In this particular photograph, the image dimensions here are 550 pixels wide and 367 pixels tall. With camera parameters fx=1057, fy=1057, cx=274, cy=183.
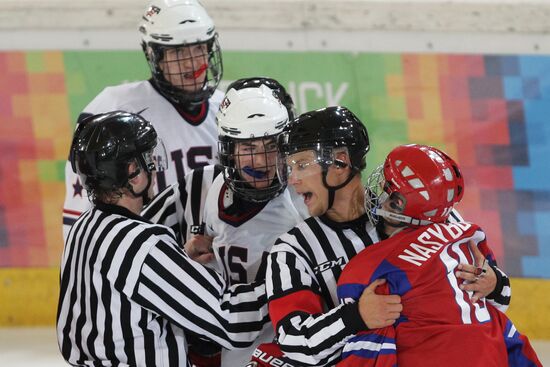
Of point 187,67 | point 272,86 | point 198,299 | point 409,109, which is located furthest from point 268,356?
point 409,109

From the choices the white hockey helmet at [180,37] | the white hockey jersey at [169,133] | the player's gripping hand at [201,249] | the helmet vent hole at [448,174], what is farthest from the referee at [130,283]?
the white hockey jersey at [169,133]

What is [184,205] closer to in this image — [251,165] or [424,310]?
[251,165]

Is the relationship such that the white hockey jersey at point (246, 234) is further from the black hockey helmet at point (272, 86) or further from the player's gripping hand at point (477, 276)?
the player's gripping hand at point (477, 276)

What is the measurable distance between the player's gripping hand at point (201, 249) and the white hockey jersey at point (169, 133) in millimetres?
892

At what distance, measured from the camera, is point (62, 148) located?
16.8 ft

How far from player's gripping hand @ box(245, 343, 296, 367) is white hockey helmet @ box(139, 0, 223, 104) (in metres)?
1.28

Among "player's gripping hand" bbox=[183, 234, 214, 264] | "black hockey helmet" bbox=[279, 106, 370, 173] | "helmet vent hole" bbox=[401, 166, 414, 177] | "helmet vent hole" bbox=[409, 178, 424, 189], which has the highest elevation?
"black hockey helmet" bbox=[279, 106, 370, 173]

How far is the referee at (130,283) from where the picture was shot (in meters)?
2.72

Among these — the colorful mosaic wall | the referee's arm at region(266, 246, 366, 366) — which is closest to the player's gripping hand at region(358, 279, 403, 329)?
the referee's arm at region(266, 246, 366, 366)

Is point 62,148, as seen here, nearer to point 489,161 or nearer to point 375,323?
point 489,161

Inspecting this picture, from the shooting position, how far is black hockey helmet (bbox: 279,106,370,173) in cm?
272

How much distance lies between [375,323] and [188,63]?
1637 millimetres

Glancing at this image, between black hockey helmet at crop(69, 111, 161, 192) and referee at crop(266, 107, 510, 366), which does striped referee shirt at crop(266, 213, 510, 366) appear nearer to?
referee at crop(266, 107, 510, 366)

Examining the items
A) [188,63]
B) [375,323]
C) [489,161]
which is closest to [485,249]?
[375,323]
